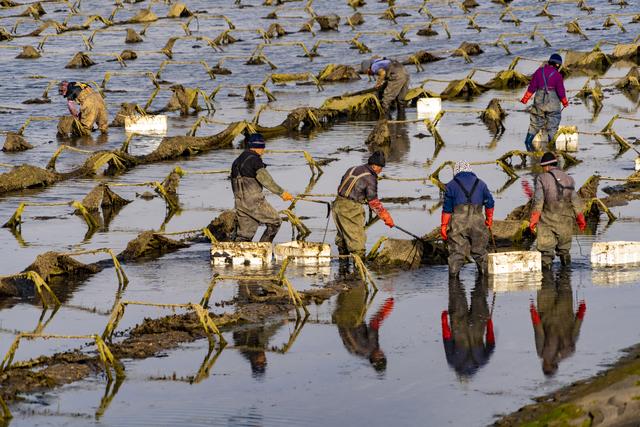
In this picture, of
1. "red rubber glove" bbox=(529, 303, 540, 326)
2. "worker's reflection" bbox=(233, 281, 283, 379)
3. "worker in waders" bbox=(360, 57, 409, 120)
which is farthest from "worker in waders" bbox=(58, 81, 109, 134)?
"red rubber glove" bbox=(529, 303, 540, 326)

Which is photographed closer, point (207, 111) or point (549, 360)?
point (549, 360)

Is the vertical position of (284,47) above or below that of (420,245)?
above

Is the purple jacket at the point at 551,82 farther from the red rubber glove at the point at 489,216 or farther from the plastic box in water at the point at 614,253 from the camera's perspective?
the red rubber glove at the point at 489,216

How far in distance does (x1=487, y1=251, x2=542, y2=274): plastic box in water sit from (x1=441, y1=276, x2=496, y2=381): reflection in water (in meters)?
0.33

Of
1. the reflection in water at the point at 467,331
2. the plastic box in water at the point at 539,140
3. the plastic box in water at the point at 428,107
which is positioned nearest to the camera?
the reflection in water at the point at 467,331

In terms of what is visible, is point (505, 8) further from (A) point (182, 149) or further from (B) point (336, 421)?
(B) point (336, 421)

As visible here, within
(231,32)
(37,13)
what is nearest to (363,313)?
(231,32)

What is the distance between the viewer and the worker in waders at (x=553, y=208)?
1662 centimetres

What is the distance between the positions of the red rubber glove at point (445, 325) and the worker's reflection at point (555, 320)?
0.89 metres

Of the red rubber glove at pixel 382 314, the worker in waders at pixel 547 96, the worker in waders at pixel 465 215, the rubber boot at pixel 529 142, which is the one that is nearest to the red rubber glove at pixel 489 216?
the worker in waders at pixel 465 215

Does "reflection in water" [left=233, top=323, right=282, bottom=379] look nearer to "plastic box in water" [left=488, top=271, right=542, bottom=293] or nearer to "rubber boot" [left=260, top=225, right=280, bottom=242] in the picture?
"plastic box in water" [left=488, top=271, right=542, bottom=293]

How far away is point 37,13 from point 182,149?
33.9m

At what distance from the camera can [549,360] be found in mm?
13219

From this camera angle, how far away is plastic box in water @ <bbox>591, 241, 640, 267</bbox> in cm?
1691
